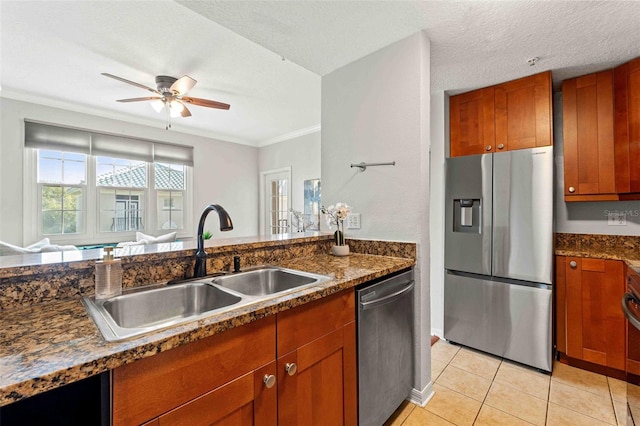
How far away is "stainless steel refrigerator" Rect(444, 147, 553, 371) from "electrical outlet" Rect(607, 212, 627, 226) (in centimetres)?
83

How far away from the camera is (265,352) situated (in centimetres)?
96

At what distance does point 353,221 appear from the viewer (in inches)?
84.1

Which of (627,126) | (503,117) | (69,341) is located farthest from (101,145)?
(627,126)

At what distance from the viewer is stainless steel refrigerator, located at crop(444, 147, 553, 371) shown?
213 centimetres

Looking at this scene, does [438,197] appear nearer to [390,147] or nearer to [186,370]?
[390,147]

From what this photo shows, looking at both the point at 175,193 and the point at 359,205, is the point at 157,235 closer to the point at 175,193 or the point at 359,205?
the point at 175,193

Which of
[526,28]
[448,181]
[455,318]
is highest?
[526,28]

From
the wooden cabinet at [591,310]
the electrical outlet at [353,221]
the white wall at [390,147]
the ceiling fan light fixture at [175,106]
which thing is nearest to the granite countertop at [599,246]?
the wooden cabinet at [591,310]

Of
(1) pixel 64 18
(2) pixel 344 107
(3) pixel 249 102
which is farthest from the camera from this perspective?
(3) pixel 249 102

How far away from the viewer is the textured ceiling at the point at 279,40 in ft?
5.33

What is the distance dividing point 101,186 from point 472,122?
191 inches

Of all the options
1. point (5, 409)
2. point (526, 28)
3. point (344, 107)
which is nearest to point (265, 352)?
point (5, 409)

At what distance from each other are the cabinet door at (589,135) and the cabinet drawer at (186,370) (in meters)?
2.70

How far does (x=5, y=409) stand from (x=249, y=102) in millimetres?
3598
